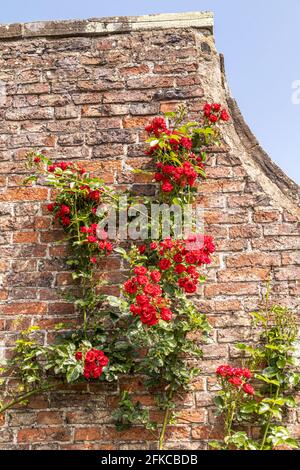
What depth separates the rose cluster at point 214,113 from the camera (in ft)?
11.1

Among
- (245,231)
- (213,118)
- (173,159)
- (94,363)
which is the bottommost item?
(94,363)

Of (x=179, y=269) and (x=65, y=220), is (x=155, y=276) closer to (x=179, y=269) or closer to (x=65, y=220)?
(x=179, y=269)

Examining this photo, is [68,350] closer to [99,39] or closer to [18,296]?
[18,296]

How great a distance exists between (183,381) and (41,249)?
1115mm

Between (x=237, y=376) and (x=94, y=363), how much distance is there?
2.41 feet

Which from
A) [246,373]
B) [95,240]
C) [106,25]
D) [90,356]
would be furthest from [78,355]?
[106,25]

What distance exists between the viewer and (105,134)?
3490 millimetres

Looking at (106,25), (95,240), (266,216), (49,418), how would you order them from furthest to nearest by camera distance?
(106,25) < (266,216) < (95,240) < (49,418)

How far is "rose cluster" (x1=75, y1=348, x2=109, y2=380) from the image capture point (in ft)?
9.55

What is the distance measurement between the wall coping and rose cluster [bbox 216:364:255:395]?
2151mm

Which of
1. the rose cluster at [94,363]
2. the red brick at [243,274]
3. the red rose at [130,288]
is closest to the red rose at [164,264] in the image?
the red rose at [130,288]

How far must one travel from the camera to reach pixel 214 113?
11.2 ft

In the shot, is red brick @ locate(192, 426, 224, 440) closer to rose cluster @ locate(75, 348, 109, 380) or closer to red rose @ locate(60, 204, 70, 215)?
rose cluster @ locate(75, 348, 109, 380)

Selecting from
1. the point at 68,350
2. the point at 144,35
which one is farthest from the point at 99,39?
the point at 68,350
